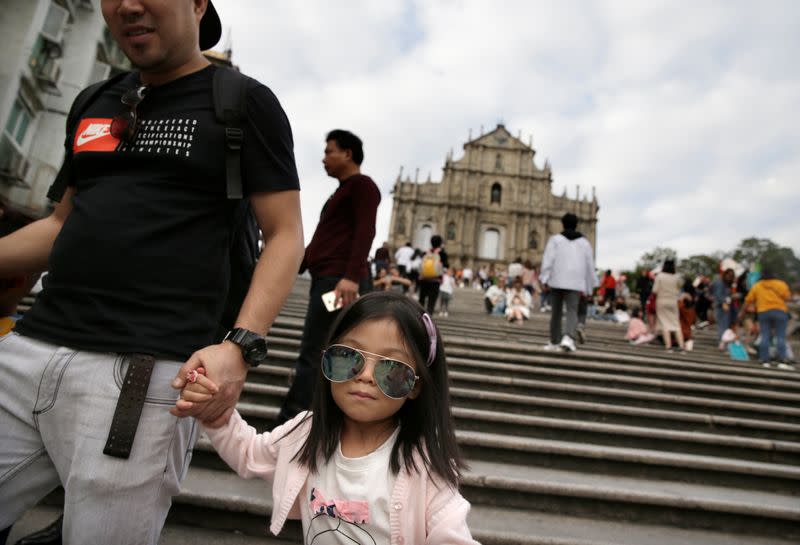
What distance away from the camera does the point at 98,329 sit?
109cm

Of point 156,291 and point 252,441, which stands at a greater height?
point 156,291

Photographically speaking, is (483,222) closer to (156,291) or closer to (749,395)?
(749,395)

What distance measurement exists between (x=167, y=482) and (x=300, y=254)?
1.94ft

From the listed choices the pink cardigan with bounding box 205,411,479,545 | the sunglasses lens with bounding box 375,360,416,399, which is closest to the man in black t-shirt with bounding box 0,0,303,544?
the pink cardigan with bounding box 205,411,479,545

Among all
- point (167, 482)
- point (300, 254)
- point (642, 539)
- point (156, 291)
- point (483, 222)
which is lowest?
point (642, 539)

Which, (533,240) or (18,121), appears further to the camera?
(533,240)

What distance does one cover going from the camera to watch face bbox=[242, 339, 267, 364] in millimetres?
1078

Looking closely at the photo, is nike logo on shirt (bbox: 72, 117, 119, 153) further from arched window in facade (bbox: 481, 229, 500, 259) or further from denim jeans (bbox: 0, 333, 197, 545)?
arched window in facade (bbox: 481, 229, 500, 259)

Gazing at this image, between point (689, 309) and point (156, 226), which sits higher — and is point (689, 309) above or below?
above

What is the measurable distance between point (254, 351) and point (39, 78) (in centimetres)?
1649

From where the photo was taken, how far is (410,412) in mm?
1474

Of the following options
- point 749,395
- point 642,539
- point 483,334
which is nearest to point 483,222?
point 483,334

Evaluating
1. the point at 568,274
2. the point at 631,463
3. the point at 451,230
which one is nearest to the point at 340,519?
the point at 631,463

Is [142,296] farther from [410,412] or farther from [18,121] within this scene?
[18,121]
